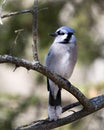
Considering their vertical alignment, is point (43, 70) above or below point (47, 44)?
above

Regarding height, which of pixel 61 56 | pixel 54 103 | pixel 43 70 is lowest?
pixel 54 103

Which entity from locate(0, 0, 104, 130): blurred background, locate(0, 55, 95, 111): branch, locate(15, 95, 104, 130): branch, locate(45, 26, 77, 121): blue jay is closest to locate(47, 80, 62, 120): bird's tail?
locate(45, 26, 77, 121): blue jay

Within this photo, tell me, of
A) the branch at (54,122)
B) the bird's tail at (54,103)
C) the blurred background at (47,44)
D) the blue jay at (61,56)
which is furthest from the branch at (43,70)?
the blurred background at (47,44)

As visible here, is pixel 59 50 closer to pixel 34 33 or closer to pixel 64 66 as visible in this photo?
pixel 64 66

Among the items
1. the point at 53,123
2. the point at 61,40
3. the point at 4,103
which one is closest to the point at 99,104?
the point at 53,123

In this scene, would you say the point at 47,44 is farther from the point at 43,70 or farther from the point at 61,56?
the point at 43,70

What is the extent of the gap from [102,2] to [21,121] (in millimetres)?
1725

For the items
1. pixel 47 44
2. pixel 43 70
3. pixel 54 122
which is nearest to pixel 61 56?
pixel 54 122

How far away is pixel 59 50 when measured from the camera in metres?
4.29

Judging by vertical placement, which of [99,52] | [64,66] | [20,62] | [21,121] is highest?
[20,62]

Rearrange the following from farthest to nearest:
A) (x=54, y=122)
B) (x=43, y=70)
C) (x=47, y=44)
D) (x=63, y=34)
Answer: (x=47, y=44) < (x=63, y=34) < (x=54, y=122) < (x=43, y=70)

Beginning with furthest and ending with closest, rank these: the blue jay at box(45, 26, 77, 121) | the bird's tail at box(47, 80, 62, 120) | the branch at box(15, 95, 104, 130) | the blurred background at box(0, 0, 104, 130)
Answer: the blurred background at box(0, 0, 104, 130)
the blue jay at box(45, 26, 77, 121)
the bird's tail at box(47, 80, 62, 120)
the branch at box(15, 95, 104, 130)

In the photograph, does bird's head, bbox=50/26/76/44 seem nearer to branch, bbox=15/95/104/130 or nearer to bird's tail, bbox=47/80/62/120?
bird's tail, bbox=47/80/62/120

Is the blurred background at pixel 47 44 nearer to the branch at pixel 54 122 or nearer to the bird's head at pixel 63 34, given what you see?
the bird's head at pixel 63 34
